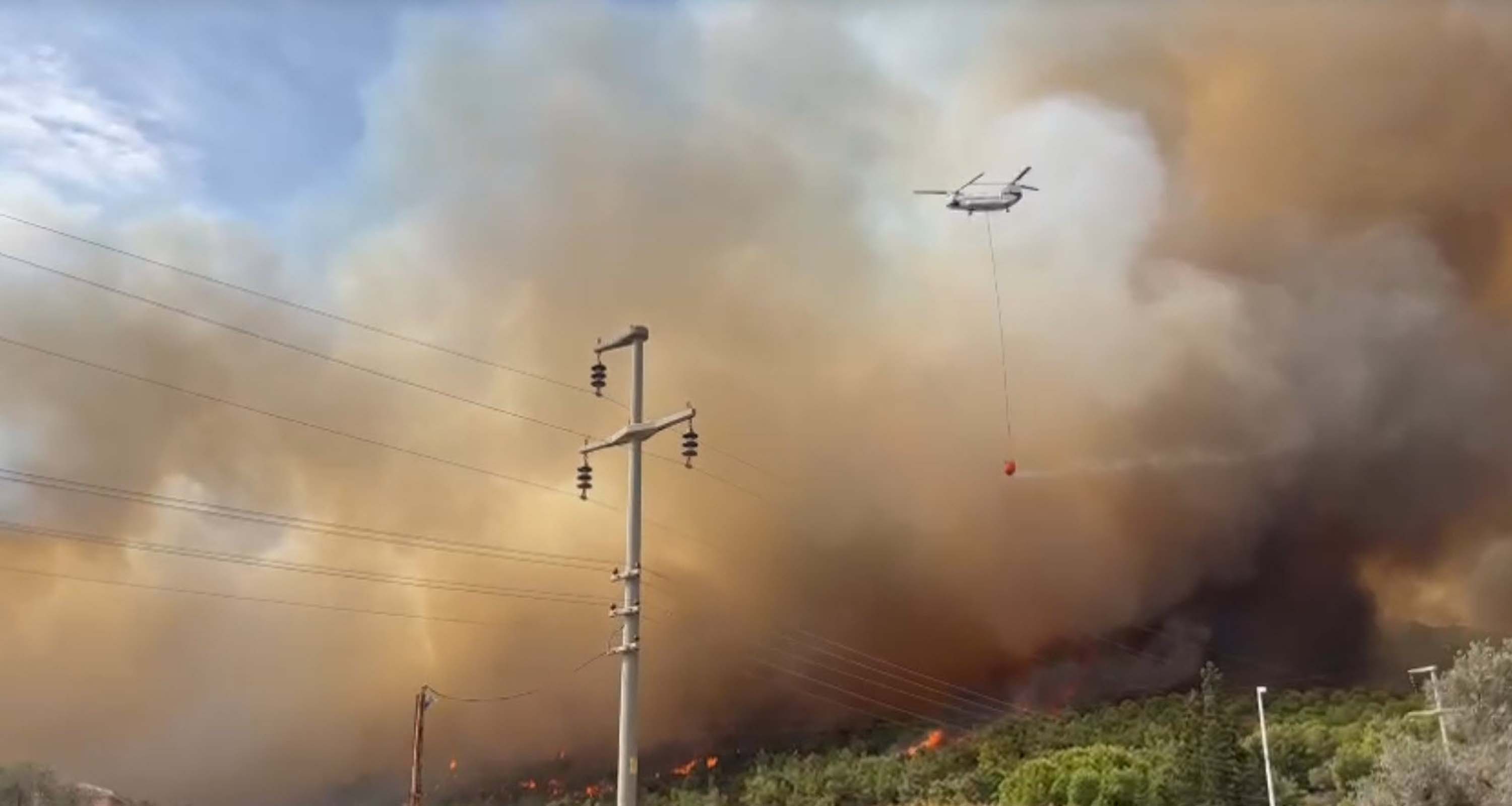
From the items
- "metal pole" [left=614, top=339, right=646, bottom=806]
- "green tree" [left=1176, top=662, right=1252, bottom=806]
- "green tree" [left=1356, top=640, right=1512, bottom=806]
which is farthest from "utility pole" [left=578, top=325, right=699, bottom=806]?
"green tree" [left=1176, top=662, right=1252, bottom=806]

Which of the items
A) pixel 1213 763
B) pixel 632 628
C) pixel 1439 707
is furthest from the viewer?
pixel 1213 763

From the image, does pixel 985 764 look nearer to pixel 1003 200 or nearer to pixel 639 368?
pixel 1003 200

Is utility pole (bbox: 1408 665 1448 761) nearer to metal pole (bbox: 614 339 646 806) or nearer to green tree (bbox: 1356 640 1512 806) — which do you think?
green tree (bbox: 1356 640 1512 806)

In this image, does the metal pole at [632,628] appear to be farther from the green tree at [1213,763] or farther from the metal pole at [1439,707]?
the green tree at [1213,763]

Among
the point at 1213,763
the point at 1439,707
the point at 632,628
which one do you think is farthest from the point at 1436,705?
the point at 1213,763

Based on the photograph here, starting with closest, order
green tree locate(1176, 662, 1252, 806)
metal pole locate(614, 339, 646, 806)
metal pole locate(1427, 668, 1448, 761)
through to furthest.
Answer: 1. metal pole locate(614, 339, 646, 806)
2. metal pole locate(1427, 668, 1448, 761)
3. green tree locate(1176, 662, 1252, 806)

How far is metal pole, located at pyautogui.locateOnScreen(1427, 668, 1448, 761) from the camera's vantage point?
45.0 meters

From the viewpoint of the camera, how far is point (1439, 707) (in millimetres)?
47312

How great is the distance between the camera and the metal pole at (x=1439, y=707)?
44978 mm

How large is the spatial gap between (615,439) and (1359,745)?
124 m

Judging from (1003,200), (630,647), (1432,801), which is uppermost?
(1003,200)

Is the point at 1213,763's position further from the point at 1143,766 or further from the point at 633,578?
the point at 633,578

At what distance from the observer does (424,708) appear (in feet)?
153

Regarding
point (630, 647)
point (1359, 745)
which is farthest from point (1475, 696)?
point (1359, 745)
